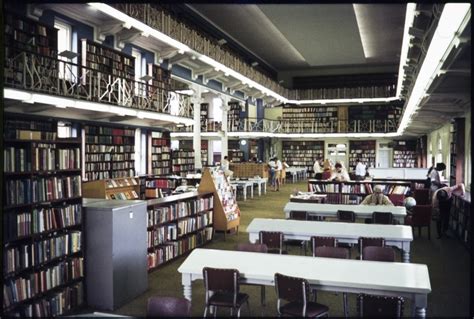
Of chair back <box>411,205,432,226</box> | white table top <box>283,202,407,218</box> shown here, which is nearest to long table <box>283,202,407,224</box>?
white table top <box>283,202,407,218</box>

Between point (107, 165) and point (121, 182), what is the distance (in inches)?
38.1

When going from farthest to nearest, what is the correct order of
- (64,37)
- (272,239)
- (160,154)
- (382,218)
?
1. (160,154)
2. (64,37)
3. (382,218)
4. (272,239)

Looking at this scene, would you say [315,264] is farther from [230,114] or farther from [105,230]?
[230,114]

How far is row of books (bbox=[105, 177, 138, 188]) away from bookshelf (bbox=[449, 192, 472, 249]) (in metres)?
7.65

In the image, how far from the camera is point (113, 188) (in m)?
10.3

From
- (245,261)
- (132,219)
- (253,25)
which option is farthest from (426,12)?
(253,25)

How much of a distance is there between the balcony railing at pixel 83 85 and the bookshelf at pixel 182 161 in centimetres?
306

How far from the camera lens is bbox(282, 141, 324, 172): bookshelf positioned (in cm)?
2505

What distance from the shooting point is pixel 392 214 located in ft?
22.0

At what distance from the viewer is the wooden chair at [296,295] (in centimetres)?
335

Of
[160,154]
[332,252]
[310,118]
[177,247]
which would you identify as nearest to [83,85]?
[177,247]

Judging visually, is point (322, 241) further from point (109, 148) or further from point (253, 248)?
point (109, 148)

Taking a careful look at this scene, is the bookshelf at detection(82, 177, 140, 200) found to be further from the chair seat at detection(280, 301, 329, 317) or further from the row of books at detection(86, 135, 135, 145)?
the chair seat at detection(280, 301, 329, 317)

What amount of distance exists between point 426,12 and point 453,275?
12.1ft
